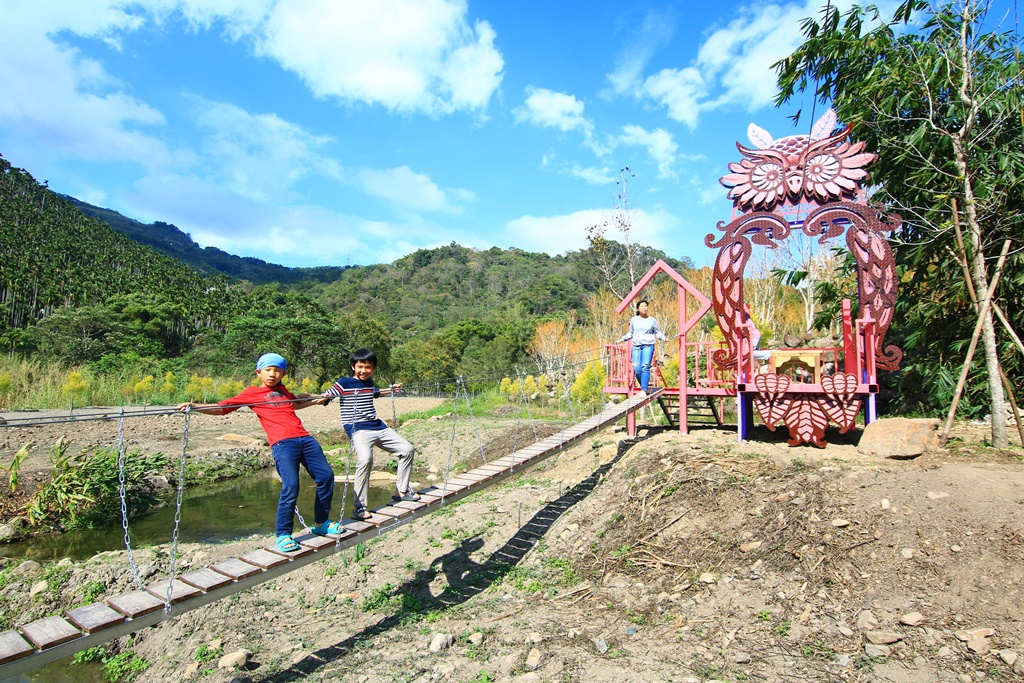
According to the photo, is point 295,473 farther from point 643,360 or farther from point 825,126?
point 825,126

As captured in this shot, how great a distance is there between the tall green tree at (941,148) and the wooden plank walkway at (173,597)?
598cm

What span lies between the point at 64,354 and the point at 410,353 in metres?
13.2

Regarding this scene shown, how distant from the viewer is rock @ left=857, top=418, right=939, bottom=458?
5.63m

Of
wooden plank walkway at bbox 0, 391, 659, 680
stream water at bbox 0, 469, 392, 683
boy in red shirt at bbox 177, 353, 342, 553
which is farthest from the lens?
stream water at bbox 0, 469, 392, 683

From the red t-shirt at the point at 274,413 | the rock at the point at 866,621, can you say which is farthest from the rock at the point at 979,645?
the red t-shirt at the point at 274,413

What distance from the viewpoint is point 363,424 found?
173 inches

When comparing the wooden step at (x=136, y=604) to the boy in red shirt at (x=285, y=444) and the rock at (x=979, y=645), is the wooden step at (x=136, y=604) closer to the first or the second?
the boy in red shirt at (x=285, y=444)

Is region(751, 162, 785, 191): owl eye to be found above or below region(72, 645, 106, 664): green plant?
above

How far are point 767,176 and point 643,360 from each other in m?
2.53

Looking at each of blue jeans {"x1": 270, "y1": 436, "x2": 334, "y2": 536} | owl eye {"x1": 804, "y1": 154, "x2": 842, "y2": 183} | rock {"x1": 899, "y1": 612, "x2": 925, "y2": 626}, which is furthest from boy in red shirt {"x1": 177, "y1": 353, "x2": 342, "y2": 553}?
owl eye {"x1": 804, "y1": 154, "x2": 842, "y2": 183}

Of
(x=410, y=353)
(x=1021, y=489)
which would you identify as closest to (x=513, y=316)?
(x=410, y=353)

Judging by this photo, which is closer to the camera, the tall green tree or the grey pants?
the grey pants

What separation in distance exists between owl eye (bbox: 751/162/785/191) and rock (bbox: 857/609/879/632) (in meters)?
4.72

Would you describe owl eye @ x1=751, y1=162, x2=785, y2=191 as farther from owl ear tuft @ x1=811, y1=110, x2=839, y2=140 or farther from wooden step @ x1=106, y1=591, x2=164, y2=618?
wooden step @ x1=106, y1=591, x2=164, y2=618
